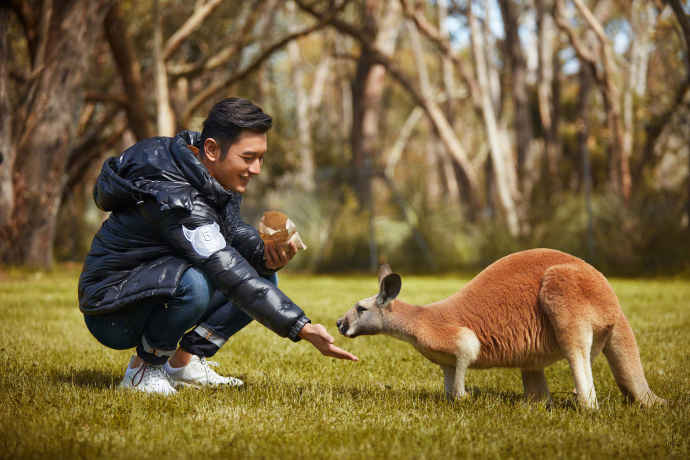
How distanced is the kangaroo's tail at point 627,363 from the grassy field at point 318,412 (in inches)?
3.8

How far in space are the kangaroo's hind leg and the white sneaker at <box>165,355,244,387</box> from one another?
1823 mm

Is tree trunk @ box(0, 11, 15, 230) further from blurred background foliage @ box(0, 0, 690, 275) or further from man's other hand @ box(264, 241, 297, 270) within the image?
man's other hand @ box(264, 241, 297, 270)

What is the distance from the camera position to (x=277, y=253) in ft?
12.5

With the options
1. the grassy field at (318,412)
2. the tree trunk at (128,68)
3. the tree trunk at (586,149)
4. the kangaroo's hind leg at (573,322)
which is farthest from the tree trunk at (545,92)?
the kangaroo's hind leg at (573,322)

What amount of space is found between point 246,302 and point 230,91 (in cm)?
1972

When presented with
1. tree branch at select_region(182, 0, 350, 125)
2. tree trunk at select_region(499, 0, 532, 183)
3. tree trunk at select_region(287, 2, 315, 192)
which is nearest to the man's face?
tree branch at select_region(182, 0, 350, 125)

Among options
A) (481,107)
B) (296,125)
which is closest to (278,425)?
(481,107)

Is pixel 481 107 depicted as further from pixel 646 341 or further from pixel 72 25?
pixel 646 341

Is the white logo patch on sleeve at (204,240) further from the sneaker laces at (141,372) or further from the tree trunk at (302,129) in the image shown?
the tree trunk at (302,129)

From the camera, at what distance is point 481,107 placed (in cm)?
1555

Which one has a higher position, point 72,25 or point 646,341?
point 72,25

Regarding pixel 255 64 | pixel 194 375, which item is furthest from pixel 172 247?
pixel 255 64

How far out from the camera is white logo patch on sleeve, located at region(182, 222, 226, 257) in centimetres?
320

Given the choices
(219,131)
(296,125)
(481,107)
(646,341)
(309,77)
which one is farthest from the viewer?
(309,77)
